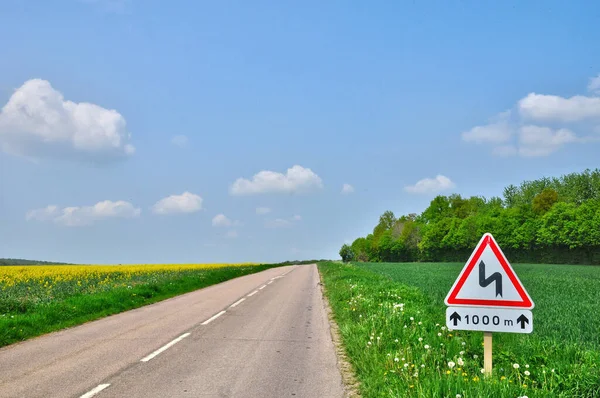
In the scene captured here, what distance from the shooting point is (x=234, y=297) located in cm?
2131

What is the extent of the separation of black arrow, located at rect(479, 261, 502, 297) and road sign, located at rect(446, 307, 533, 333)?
0.24 metres

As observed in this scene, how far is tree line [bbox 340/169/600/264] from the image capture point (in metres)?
71.5

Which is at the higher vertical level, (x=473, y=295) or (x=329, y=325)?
(x=473, y=295)

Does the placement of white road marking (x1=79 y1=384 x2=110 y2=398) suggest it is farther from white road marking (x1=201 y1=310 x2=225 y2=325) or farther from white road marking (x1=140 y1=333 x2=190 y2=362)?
white road marking (x1=201 y1=310 x2=225 y2=325)

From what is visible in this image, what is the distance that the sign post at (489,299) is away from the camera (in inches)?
223

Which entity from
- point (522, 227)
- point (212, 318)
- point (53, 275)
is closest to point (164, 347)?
point (212, 318)

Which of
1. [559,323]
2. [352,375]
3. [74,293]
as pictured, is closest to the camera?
[352,375]

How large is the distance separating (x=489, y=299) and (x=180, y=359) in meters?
5.59

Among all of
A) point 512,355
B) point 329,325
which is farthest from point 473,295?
point 329,325

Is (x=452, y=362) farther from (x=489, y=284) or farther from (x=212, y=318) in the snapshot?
(x=212, y=318)

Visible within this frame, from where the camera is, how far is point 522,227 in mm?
82250

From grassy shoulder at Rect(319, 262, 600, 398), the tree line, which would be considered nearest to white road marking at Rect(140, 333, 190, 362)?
grassy shoulder at Rect(319, 262, 600, 398)

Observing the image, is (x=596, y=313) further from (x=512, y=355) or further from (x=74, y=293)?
(x=74, y=293)

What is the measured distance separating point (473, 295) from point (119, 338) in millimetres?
8356
